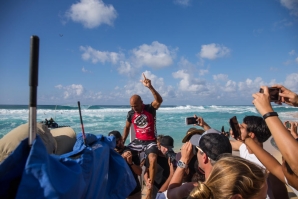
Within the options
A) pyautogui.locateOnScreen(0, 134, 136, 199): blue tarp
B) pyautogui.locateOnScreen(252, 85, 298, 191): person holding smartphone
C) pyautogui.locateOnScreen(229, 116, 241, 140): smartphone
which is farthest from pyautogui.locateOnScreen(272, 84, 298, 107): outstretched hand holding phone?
pyautogui.locateOnScreen(0, 134, 136, 199): blue tarp

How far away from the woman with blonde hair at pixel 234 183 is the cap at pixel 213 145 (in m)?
0.58

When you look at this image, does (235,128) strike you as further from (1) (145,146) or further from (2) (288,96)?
(1) (145,146)

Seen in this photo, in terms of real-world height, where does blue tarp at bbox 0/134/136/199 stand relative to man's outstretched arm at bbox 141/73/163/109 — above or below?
below

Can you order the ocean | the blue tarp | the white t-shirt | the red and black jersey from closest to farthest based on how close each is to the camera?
the blue tarp
the white t-shirt
the red and black jersey
the ocean

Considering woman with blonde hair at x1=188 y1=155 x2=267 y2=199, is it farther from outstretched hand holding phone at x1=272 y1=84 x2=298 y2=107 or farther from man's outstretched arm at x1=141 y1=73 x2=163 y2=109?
man's outstretched arm at x1=141 y1=73 x2=163 y2=109

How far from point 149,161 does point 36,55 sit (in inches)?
124

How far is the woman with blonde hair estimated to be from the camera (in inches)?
54.6

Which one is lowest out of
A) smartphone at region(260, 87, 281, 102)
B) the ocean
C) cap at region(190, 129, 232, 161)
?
the ocean

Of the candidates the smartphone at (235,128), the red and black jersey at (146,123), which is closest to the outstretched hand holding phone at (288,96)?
the smartphone at (235,128)

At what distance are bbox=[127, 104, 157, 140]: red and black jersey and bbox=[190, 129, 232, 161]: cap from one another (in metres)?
2.47

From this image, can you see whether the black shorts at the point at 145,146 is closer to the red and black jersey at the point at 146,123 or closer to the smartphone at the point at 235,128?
the red and black jersey at the point at 146,123

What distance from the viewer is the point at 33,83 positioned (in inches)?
39.9

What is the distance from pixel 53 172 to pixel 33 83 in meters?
0.42

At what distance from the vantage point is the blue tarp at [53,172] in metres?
0.96
